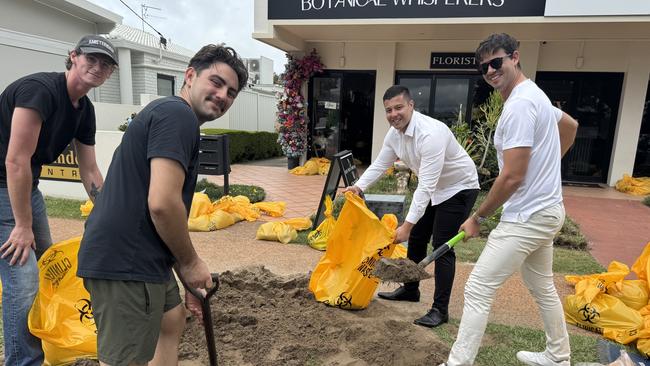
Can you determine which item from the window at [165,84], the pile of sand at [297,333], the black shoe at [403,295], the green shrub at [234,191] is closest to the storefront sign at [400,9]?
the green shrub at [234,191]

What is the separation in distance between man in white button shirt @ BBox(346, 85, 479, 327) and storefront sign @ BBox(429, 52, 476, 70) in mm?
7457

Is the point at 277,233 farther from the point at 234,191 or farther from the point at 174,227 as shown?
the point at 174,227

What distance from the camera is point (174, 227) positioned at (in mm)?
1499

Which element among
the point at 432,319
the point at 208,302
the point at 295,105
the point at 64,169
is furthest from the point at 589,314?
the point at 295,105

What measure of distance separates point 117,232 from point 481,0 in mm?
8133

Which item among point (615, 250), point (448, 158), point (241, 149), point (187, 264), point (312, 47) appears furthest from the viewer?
point (241, 149)

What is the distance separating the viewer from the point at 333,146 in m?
11.3

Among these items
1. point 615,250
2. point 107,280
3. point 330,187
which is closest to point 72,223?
point 330,187

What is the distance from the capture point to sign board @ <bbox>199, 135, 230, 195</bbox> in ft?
22.2

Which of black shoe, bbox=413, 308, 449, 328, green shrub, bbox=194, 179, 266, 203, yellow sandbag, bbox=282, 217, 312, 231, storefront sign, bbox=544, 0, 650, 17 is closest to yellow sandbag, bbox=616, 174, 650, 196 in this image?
storefront sign, bbox=544, 0, 650, 17

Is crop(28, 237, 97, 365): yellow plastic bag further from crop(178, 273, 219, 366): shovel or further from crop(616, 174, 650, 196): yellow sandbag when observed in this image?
crop(616, 174, 650, 196): yellow sandbag

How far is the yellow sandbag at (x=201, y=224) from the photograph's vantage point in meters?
5.42

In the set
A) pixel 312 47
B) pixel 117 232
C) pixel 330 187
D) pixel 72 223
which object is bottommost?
pixel 72 223

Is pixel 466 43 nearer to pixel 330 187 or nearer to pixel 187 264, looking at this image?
pixel 330 187
